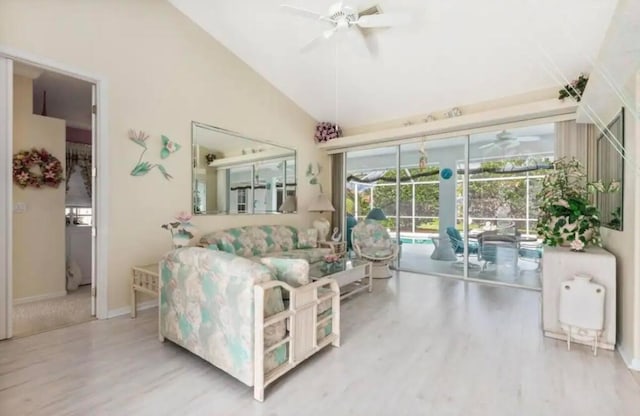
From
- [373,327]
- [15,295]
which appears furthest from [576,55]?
[15,295]

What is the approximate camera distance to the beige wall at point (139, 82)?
2.83m

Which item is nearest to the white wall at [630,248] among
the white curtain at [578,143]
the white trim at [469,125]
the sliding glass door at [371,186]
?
the white trim at [469,125]

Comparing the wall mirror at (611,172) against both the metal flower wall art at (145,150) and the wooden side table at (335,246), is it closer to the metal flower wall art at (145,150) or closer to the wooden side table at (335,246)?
the wooden side table at (335,246)

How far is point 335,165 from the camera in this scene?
6223 mm

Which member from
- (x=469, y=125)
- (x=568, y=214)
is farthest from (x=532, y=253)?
(x=469, y=125)

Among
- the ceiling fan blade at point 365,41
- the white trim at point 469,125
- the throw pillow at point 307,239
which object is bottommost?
the throw pillow at point 307,239

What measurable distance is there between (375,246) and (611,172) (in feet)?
10.2

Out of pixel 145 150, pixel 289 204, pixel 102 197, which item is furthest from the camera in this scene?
pixel 289 204

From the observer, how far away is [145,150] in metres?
3.44

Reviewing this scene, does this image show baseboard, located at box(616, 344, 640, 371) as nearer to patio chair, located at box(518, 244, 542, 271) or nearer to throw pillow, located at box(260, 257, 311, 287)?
patio chair, located at box(518, 244, 542, 271)

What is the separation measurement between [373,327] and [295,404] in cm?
131

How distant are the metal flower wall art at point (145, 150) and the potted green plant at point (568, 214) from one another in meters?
4.14

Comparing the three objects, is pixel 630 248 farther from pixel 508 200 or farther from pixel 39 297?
pixel 39 297

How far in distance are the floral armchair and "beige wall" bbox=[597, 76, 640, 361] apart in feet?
8.67
